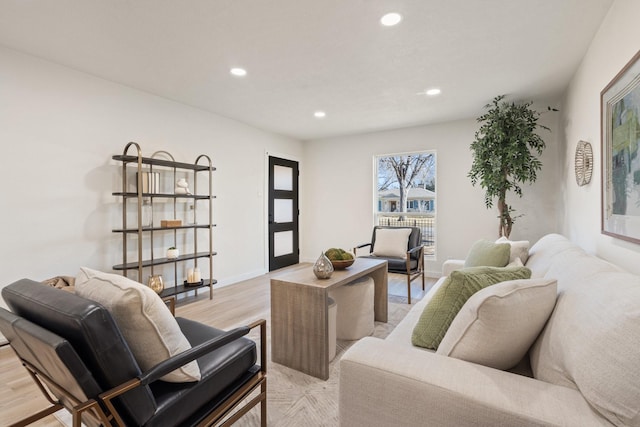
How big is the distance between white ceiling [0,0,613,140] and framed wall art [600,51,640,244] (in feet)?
2.27

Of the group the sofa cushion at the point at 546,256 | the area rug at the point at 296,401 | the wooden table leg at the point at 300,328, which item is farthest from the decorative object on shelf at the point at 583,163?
the area rug at the point at 296,401

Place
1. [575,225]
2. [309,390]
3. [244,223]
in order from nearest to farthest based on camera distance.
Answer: [309,390], [575,225], [244,223]

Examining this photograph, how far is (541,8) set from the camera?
2.01 m

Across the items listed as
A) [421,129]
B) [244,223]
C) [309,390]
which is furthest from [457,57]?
[244,223]

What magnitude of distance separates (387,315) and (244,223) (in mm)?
2716

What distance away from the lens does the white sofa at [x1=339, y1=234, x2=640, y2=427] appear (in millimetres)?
762

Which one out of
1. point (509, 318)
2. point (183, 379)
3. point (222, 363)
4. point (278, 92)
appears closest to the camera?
point (509, 318)

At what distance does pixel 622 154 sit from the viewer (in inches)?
67.1

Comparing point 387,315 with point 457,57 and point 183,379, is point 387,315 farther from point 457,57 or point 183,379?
point 457,57

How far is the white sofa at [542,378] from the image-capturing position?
0.76 meters

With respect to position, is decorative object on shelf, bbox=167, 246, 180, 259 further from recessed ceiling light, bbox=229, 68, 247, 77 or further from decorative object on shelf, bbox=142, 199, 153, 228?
recessed ceiling light, bbox=229, 68, 247, 77

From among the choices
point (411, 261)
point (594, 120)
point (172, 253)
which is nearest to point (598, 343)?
point (594, 120)

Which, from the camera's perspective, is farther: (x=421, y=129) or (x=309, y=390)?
(x=421, y=129)

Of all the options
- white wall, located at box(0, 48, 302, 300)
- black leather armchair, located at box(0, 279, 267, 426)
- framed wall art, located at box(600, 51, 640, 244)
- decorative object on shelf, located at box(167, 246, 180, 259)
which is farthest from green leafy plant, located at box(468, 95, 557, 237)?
decorative object on shelf, located at box(167, 246, 180, 259)
